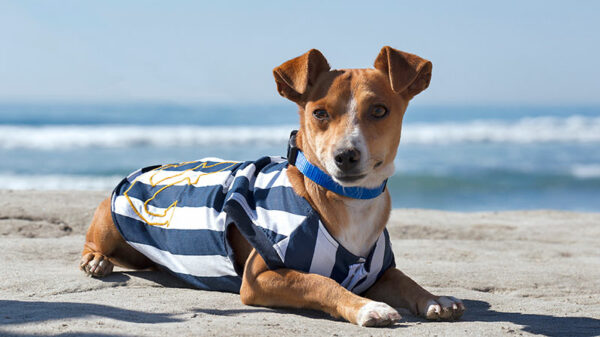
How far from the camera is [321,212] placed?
3.96 m

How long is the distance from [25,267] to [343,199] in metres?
2.55

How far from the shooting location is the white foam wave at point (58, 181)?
45.4 ft

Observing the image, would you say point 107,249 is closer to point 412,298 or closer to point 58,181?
point 412,298

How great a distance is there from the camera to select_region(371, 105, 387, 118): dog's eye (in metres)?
3.83

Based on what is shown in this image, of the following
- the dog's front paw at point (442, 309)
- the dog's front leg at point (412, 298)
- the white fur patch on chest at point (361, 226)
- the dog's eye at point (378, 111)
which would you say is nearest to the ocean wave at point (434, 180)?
the dog's front leg at point (412, 298)

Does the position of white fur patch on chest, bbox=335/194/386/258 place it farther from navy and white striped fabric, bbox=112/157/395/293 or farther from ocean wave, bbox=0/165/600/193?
ocean wave, bbox=0/165/600/193

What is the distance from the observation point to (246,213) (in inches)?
160

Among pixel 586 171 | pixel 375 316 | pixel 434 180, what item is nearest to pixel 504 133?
pixel 586 171

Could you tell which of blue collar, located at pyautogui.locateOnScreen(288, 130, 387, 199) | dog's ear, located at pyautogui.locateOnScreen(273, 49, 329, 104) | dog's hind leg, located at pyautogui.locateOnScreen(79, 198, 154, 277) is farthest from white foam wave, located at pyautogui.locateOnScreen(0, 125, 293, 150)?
blue collar, located at pyautogui.locateOnScreen(288, 130, 387, 199)

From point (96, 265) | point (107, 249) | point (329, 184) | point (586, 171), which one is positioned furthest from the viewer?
point (586, 171)

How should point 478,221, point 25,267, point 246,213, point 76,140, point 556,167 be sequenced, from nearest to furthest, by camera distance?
point 246,213 → point 25,267 → point 478,221 → point 556,167 → point 76,140

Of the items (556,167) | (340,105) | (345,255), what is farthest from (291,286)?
(556,167)

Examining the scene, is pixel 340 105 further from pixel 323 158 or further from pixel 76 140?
pixel 76 140

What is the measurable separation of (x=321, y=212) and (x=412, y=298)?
2.48ft
